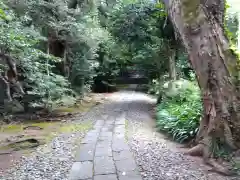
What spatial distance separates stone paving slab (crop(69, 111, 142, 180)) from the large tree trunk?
1.08 meters

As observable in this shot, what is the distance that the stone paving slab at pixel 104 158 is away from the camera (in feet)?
8.50

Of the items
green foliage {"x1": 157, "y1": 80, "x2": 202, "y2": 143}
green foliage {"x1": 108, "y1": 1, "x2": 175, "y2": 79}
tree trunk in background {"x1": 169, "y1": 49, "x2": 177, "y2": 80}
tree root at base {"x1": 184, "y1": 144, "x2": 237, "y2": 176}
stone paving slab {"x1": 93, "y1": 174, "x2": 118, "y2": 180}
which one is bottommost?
stone paving slab {"x1": 93, "y1": 174, "x2": 118, "y2": 180}

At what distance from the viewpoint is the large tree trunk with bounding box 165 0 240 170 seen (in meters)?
3.06

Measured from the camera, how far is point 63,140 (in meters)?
4.16

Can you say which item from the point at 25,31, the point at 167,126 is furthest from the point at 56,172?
the point at 25,31

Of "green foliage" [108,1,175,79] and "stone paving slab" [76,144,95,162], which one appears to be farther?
"green foliage" [108,1,175,79]

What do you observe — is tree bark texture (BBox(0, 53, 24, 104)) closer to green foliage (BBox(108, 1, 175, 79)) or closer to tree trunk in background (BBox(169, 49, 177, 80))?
green foliage (BBox(108, 1, 175, 79))

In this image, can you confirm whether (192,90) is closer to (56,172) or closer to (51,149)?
(51,149)

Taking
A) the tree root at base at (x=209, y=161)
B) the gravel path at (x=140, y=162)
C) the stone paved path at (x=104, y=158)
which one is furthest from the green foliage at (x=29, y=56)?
the tree root at base at (x=209, y=161)

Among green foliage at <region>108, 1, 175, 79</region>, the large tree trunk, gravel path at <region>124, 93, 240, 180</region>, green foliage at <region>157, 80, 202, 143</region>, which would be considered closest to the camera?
gravel path at <region>124, 93, 240, 180</region>

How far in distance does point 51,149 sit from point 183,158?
6.56 ft

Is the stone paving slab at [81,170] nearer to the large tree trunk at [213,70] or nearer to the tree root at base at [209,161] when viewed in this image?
the tree root at base at [209,161]

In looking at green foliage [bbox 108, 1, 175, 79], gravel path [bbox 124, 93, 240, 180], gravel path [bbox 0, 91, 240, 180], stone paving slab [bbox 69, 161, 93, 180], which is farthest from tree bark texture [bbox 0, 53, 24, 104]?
stone paving slab [bbox 69, 161, 93, 180]

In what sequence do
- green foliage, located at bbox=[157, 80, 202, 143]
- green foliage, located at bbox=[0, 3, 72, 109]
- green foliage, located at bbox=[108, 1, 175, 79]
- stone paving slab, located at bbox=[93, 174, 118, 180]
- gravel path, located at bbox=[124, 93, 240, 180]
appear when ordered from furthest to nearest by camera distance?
1. green foliage, located at bbox=[108, 1, 175, 79]
2. green foliage, located at bbox=[0, 3, 72, 109]
3. green foliage, located at bbox=[157, 80, 202, 143]
4. gravel path, located at bbox=[124, 93, 240, 180]
5. stone paving slab, located at bbox=[93, 174, 118, 180]
